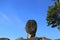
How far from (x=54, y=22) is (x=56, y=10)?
1.15 meters

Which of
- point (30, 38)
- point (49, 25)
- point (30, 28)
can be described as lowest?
point (30, 38)

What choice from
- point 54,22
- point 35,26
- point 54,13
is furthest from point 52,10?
point 35,26

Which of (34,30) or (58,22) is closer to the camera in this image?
(34,30)

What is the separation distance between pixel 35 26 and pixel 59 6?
1152cm

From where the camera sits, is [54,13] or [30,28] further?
[54,13]

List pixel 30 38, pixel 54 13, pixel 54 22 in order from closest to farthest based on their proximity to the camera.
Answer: pixel 30 38, pixel 54 13, pixel 54 22

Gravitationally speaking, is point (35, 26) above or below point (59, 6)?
below

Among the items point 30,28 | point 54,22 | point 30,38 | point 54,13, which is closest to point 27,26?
point 30,28

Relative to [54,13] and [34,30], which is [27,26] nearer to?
[34,30]

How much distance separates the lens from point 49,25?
14.7 meters

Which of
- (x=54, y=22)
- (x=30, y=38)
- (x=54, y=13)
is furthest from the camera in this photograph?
(x=54, y=22)

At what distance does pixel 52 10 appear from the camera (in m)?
13.6

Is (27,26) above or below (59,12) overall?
below

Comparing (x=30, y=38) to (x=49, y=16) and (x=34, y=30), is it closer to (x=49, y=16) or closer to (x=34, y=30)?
(x=34, y=30)
